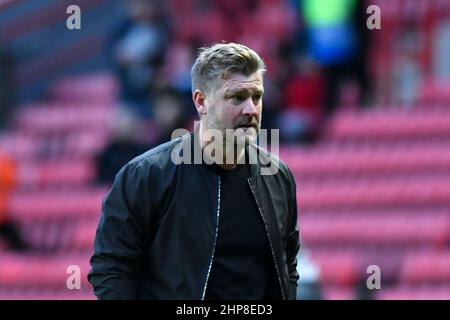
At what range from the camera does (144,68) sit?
9.91 m

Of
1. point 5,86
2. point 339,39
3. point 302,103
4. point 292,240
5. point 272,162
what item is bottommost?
point 292,240

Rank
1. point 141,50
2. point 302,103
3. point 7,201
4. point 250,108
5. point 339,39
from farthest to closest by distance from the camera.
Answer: point 7,201
point 141,50
point 302,103
point 339,39
point 250,108

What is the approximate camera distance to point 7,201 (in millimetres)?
10211

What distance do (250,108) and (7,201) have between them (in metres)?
6.67

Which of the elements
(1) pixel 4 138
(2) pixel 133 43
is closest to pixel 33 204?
(1) pixel 4 138

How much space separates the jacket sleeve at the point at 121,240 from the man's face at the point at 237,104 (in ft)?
0.98

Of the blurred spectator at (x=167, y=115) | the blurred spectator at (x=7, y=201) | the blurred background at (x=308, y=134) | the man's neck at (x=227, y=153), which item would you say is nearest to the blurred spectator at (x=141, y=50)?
the blurred background at (x=308, y=134)

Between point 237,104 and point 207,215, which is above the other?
point 237,104

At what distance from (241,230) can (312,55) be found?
18.5ft

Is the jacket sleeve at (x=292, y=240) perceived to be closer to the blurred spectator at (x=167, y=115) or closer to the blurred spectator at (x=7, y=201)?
the blurred spectator at (x=167, y=115)

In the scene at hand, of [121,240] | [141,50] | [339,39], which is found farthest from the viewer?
[141,50]

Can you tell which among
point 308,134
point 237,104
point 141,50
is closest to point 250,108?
point 237,104

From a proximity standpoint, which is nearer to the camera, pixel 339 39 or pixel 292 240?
pixel 292 240

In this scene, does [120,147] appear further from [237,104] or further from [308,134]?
[237,104]
